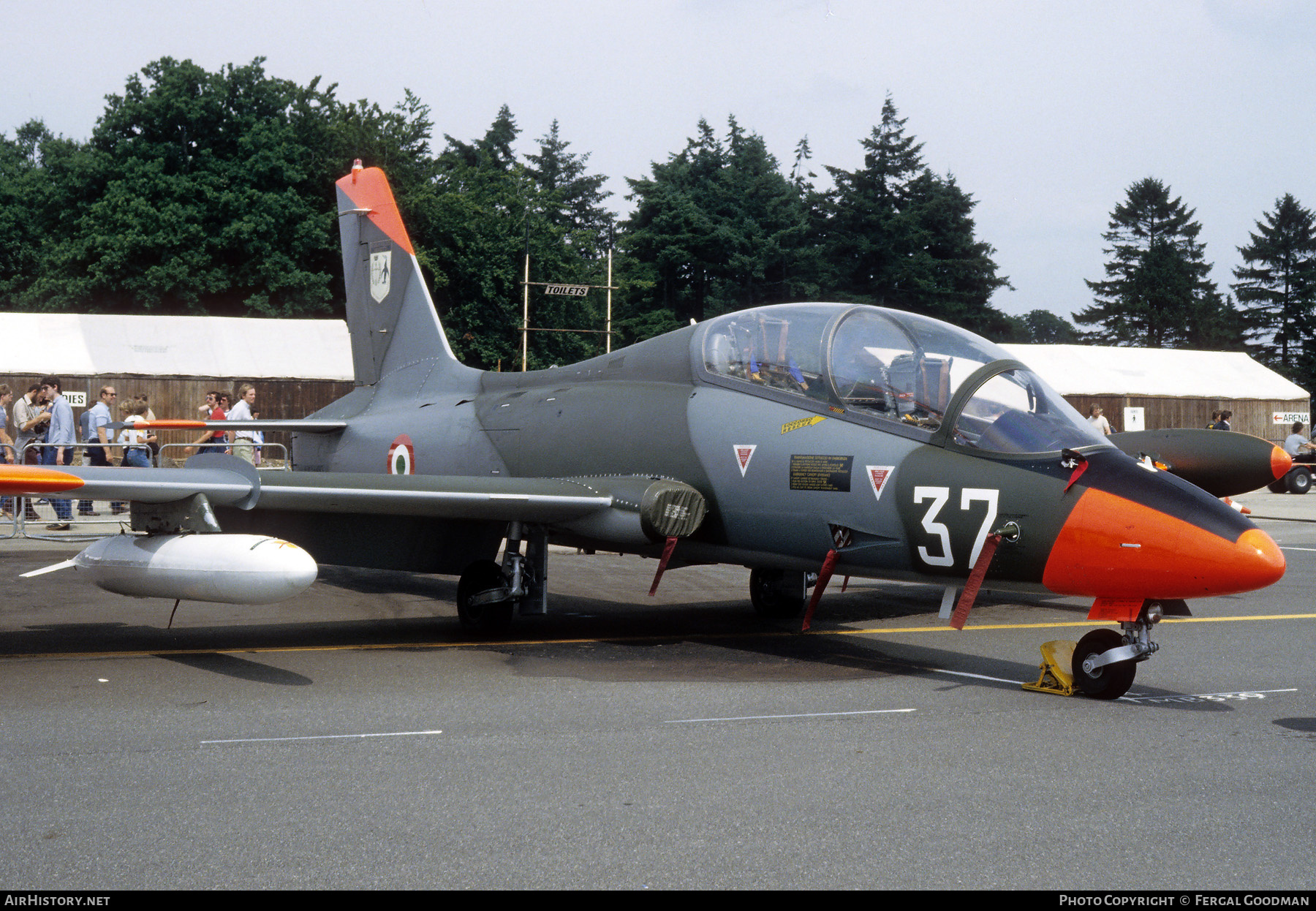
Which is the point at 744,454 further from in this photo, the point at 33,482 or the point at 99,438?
the point at 99,438

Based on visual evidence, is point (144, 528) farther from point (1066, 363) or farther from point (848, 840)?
point (1066, 363)

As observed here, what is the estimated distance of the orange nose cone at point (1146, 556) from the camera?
6.03 m

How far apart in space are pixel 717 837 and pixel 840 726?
81.6 inches

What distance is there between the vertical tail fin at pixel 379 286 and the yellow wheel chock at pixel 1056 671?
7.71 m

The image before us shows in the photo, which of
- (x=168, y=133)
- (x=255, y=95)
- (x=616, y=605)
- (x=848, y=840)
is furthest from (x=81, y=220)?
(x=848, y=840)

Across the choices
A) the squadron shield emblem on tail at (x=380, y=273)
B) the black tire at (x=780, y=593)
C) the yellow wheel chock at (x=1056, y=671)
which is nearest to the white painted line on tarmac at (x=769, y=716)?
the yellow wheel chock at (x=1056, y=671)

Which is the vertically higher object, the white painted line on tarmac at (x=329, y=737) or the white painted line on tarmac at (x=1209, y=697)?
the white painted line on tarmac at (x=329, y=737)

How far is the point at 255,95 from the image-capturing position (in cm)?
5378

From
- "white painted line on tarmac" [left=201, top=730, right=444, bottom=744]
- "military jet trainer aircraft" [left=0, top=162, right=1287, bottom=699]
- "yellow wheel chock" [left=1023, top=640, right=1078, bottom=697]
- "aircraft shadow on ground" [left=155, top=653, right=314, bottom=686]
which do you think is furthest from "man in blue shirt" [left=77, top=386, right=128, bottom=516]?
"yellow wheel chock" [left=1023, top=640, right=1078, bottom=697]

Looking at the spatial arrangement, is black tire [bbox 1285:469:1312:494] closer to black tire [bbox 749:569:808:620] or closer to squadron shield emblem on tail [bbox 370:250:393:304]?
black tire [bbox 749:569:808:620]

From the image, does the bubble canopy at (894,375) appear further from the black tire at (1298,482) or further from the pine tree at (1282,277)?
the pine tree at (1282,277)

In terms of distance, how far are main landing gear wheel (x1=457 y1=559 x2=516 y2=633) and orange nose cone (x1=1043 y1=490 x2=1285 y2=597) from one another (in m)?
4.48

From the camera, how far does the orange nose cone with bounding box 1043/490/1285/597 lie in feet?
19.8

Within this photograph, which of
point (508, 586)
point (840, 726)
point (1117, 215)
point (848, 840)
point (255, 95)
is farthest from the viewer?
point (1117, 215)
